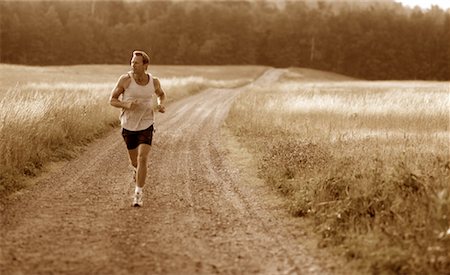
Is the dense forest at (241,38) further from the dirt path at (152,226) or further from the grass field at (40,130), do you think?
the dirt path at (152,226)

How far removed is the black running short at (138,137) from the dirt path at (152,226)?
90cm

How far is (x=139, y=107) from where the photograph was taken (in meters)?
7.20

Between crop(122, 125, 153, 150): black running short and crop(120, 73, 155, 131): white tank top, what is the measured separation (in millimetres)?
70

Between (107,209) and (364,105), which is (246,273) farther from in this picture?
(364,105)

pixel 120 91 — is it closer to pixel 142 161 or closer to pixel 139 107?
pixel 139 107

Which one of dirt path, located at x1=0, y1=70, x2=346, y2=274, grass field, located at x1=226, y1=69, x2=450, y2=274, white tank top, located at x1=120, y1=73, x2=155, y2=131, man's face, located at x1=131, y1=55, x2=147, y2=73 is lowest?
dirt path, located at x1=0, y1=70, x2=346, y2=274

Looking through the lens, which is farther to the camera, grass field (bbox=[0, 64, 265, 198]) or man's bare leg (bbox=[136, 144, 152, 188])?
grass field (bbox=[0, 64, 265, 198])

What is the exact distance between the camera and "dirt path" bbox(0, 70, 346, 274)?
4.86 meters

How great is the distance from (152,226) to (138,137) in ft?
5.44

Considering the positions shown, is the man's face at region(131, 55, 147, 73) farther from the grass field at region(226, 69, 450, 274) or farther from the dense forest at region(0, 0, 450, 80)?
the dense forest at region(0, 0, 450, 80)

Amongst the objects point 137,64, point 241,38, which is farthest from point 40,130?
point 241,38

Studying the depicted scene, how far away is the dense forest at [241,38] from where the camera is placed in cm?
9944

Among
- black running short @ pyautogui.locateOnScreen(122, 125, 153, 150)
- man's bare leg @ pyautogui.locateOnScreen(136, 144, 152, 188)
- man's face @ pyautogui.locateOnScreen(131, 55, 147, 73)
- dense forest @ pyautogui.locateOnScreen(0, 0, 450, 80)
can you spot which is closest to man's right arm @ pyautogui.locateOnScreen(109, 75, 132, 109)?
man's face @ pyautogui.locateOnScreen(131, 55, 147, 73)

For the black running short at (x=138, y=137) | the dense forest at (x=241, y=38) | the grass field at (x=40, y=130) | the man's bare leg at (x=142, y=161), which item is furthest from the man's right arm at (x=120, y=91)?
the dense forest at (x=241, y=38)
